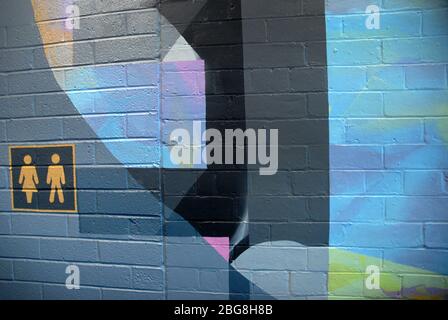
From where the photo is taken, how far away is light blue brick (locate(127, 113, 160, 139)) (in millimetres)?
2502

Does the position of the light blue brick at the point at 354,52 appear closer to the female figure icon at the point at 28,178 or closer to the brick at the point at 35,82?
the brick at the point at 35,82

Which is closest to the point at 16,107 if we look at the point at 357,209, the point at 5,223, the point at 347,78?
the point at 5,223

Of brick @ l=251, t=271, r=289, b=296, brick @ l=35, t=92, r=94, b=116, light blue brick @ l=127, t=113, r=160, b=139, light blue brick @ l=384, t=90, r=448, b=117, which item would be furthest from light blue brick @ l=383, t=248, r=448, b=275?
brick @ l=35, t=92, r=94, b=116

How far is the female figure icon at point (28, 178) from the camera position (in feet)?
8.84

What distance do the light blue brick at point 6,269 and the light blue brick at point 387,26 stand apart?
2.81 meters

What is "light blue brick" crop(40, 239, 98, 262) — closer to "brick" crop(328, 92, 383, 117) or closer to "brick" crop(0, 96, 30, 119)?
"brick" crop(0, 96, 30, 119)

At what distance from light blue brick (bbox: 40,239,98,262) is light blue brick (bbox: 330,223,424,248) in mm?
1613

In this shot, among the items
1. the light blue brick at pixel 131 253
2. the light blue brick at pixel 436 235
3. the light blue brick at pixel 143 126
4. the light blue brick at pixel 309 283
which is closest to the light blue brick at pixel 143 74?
the light blue brick at pixel 143 126

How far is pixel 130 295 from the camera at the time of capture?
261 cm

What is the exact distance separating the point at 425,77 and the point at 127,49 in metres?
1.87

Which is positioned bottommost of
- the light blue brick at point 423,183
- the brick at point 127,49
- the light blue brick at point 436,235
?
the light blue brick at point 436,235

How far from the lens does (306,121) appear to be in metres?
2.40

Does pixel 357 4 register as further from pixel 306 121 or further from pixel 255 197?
pixel 255 197

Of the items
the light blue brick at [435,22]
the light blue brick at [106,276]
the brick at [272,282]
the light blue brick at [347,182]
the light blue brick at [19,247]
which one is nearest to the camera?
the light blue brick at [435,22]
